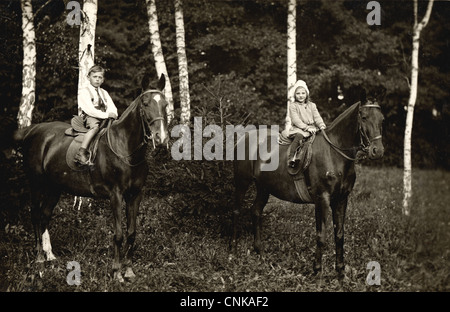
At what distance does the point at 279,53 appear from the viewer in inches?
771

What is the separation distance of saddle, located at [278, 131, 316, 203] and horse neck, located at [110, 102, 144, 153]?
102 inches

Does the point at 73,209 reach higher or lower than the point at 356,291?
higher

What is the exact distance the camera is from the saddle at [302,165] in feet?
26.1

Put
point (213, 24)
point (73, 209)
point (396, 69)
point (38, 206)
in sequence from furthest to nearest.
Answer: point (396, 69) < point (213, 24) < point (73, 209) < point (38, 206)

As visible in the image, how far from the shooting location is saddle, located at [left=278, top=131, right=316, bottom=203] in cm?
795

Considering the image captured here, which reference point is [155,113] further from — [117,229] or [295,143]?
[295,143]

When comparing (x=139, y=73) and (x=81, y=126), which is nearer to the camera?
(x=81, y=126)

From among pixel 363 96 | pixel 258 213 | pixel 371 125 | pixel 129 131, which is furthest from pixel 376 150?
pixel 129 131

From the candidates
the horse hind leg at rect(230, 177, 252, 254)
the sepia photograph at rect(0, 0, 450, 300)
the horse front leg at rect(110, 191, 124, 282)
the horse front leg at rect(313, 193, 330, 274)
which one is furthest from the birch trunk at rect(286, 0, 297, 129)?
the horse front leg at rect(110, 191, 124, 282)

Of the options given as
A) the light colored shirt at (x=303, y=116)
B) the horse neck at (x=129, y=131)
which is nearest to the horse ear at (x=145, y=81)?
the horse neck at (x=129, y=131)

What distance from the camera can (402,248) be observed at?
27.3ft
